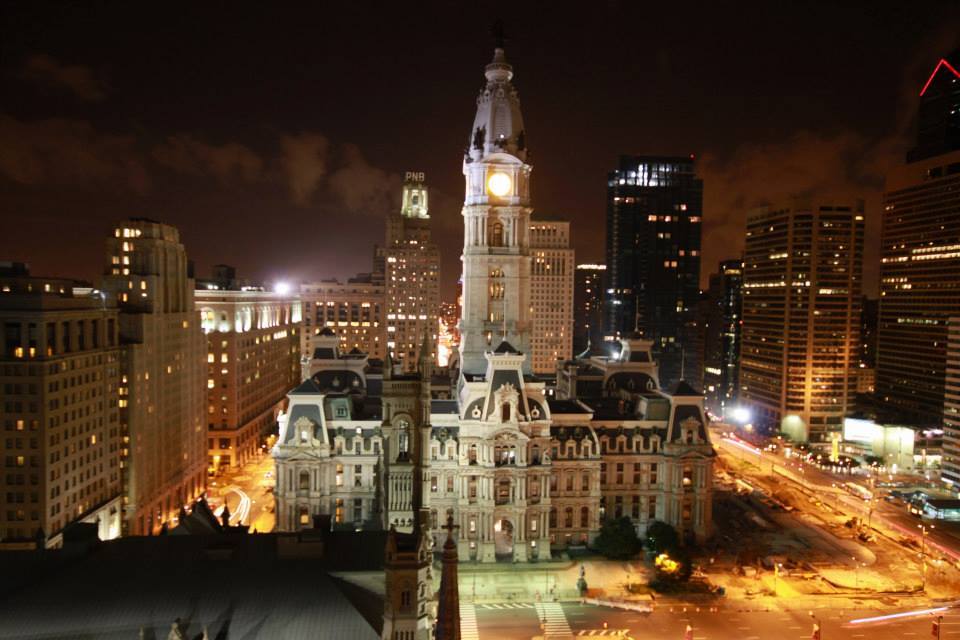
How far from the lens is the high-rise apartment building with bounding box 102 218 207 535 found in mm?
94312

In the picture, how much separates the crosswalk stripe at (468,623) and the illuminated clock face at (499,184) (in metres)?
55.2

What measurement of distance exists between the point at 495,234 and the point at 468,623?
5347cm

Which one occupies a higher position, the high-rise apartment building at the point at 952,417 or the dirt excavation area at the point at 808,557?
the high-rise apartment building at the point at 952,417

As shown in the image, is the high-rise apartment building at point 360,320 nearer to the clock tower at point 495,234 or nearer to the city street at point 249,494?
the city street at point 249,494

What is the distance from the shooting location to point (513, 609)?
72.2 metres

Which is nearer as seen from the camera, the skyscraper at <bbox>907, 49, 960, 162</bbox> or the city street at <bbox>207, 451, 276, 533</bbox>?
the city street at <bbox>207, 451, 276, 533</bbox>

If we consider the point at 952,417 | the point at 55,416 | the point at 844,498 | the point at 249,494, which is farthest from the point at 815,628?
the point at 249,494

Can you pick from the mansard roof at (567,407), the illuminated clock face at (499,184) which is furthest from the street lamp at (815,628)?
the illuminated clock face at (499,184)

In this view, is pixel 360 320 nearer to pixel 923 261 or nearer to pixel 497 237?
pixel 497 237

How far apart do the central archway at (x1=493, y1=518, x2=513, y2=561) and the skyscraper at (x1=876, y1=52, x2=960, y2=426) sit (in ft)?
381

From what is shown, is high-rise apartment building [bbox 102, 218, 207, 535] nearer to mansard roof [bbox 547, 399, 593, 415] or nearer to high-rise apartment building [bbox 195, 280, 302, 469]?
high-rise apartment building [bbox 195, 280, 302, 469]

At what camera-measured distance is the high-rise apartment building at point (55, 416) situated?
76.7m

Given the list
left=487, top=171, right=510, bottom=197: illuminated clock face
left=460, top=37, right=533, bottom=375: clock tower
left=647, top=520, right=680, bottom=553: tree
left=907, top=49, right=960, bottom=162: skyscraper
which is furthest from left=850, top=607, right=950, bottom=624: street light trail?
left=907, top=49, right=960, bottom=162: skyscraper

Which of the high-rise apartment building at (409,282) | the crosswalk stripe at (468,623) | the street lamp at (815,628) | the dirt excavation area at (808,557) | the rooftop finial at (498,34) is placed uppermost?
the rooftop finial at (498,34)
